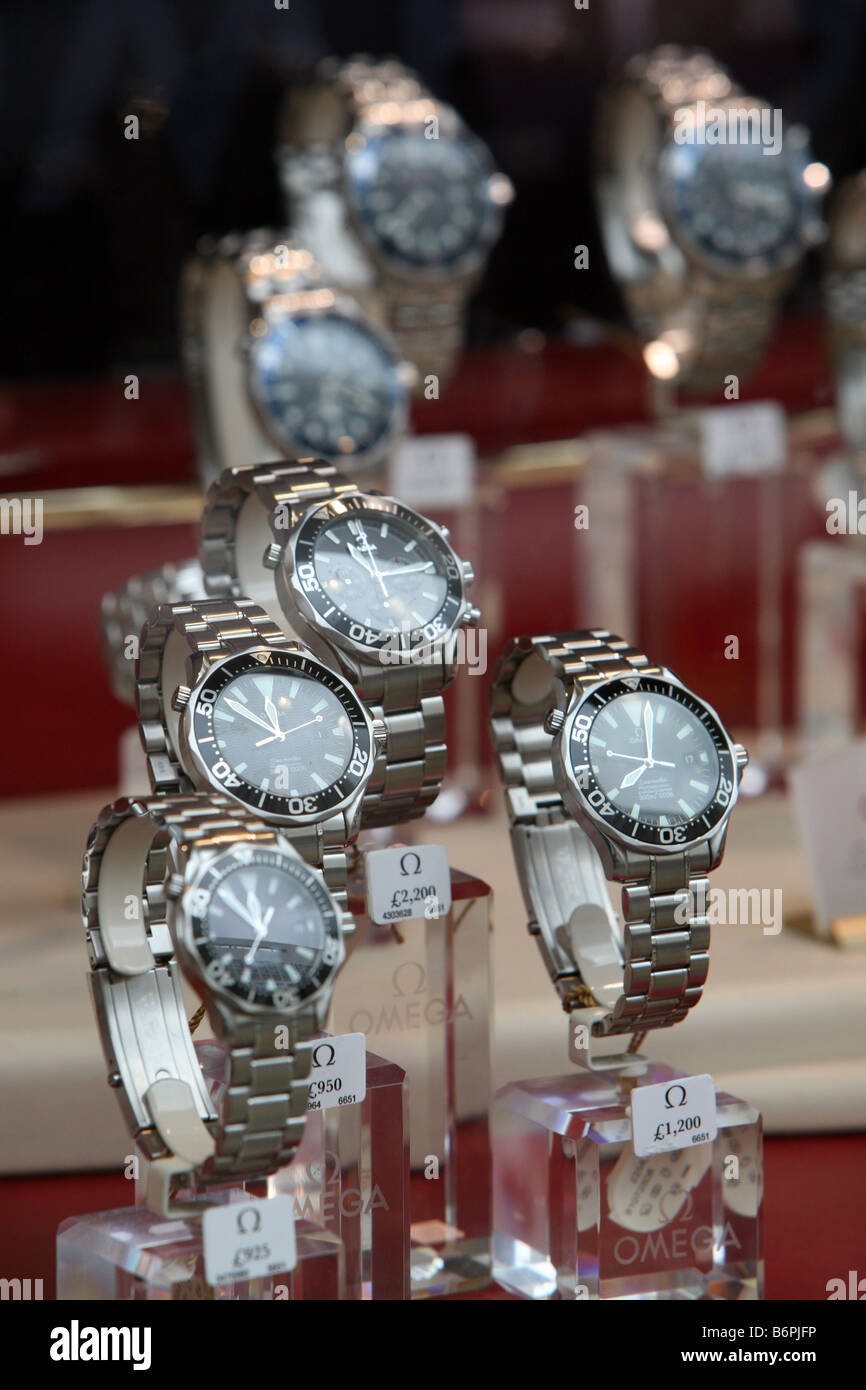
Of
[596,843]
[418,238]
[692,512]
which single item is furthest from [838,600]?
[596,843]

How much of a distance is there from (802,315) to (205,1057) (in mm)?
5059

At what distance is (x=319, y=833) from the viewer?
242cm

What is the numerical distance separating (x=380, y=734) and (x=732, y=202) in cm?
265

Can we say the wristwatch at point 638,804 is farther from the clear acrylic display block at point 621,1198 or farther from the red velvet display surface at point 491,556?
the red velvet display surface at point 491,556

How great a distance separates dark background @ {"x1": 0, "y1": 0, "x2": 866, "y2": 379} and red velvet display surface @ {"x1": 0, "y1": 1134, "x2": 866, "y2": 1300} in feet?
11.7

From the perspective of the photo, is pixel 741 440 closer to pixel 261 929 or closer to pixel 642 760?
pixel 642 760

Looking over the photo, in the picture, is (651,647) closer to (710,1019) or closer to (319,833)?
(710,1019)

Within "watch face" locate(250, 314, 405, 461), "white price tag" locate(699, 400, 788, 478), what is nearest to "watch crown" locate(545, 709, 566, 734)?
"watch face" locate(250, 314, 405, 461)

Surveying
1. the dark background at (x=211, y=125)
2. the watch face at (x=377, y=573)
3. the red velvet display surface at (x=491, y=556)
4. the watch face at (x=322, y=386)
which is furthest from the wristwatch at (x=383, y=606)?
the dark background at (x=211, y=125)

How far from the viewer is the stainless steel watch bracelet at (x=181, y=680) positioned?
2.42 m

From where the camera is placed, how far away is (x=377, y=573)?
267 centimetres

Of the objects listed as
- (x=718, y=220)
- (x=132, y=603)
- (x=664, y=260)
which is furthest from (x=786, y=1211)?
(x=664, y=260)

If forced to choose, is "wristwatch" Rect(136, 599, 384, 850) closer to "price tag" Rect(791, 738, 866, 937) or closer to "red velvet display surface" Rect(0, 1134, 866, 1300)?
"red velvet display surface" Rect(0, 1134, 866, 1300)

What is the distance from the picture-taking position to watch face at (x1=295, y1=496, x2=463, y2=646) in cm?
263
